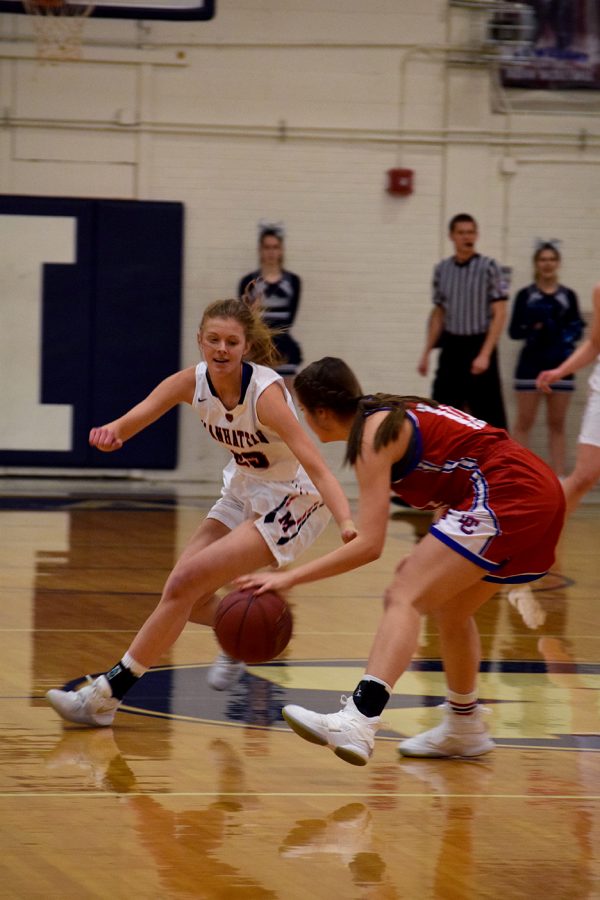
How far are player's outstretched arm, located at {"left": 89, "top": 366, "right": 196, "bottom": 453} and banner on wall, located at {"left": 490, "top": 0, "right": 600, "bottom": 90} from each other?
7989mm

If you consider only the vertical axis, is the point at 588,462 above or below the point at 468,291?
below

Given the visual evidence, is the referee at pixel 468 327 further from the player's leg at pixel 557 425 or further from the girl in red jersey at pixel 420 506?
the girl in red jersey at pixel 420 506

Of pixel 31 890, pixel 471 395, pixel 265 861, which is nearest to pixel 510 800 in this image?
pixel 265 861

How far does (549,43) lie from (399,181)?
164 centimetres

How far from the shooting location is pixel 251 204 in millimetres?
12031

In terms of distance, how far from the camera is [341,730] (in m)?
3.88

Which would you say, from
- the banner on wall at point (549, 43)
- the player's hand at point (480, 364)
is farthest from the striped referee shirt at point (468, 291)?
the banner on wall at point (549, 43)

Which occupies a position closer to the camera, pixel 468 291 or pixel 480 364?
pixel 480 364

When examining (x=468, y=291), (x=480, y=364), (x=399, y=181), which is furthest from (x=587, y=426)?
(x=399, y=181)

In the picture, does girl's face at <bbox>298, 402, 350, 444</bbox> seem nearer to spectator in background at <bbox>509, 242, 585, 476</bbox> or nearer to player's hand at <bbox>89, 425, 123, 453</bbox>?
player's hand at <bbox>89, 425, 123, 453</bbox>

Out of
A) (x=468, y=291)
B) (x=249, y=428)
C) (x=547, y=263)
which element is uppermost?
(x=547, y=263)

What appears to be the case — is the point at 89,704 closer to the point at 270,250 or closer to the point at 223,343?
the point at 223,343

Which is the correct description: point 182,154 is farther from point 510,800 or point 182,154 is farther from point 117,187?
point 510,800

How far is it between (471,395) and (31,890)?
25.9ft
